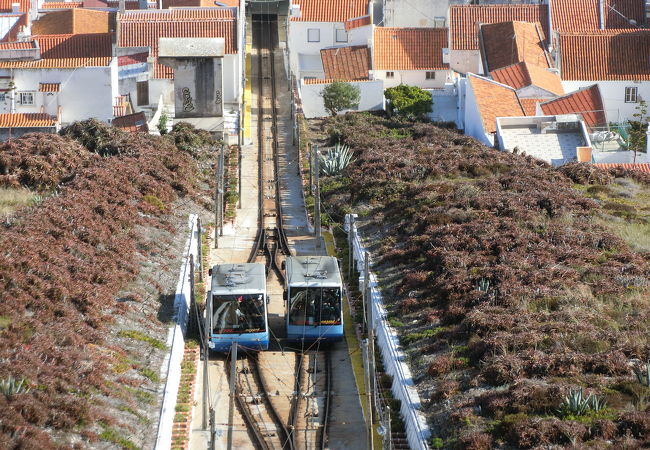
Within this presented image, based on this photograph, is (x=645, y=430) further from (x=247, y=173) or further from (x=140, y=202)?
(x=247, y=173)

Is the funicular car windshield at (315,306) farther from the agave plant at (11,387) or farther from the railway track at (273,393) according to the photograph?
the agave plant at (11,387)

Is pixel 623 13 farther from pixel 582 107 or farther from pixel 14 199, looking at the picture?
pixel 14 199

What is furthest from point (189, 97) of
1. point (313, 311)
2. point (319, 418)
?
point (319, 418)

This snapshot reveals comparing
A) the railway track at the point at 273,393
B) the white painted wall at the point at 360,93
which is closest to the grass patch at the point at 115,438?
the railway track at the point at 273,393

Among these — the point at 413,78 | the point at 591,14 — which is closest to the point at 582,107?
the point at 413,78

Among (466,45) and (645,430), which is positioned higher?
(466,45)

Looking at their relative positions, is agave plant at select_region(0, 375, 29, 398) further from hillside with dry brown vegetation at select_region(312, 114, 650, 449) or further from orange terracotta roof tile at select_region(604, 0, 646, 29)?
orange terracotta roof tile at select_region(604, 0, 646, 29)
